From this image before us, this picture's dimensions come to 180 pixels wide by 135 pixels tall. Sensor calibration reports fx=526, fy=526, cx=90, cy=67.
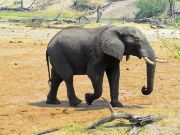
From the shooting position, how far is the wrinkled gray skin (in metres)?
12.1

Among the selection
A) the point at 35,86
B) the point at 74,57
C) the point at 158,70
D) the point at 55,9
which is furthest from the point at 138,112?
the point at 55,9

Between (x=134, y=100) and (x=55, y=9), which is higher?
(x=134, y=100)

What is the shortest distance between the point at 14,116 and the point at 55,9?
72.5 m

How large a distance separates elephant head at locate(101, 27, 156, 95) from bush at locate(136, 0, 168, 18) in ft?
179

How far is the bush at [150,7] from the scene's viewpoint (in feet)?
218

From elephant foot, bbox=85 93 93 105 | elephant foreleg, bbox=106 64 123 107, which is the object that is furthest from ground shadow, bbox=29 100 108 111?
elephant foreleg, bbox=106 64 123 107

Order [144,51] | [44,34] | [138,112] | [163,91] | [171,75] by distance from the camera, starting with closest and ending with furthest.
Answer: [138,112], [144,51], [163,91], [171,75], [44,34]

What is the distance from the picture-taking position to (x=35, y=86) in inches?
653

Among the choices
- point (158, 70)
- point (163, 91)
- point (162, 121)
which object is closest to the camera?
point (162, 121)

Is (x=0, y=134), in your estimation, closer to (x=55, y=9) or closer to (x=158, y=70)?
(x=158, y=70)

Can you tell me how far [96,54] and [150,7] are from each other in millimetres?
55328

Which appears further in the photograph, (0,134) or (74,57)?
(74,57)

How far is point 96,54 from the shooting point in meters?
12.2

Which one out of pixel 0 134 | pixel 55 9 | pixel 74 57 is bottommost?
pixel 55 9
